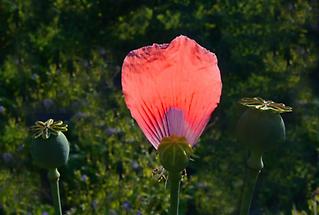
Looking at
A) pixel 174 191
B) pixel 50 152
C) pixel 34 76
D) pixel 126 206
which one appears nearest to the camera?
pixel 174 191

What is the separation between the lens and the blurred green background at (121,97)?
2523 millimetres

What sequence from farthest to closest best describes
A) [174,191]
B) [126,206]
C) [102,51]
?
[102,51]
[126,206]
[174,191]

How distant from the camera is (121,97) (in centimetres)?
292

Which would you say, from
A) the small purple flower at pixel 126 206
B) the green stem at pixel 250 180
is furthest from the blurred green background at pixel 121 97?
the green stem at pixel 250 180

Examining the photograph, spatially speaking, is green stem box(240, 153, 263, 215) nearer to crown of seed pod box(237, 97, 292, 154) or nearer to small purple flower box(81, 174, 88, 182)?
crown of seed pod box(237, 97, 292, 154)

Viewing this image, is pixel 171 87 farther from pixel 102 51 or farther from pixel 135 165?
pixel 102 51

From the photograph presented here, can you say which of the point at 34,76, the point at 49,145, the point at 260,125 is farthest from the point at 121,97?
the point at 260,125

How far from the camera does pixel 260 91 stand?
3008mm

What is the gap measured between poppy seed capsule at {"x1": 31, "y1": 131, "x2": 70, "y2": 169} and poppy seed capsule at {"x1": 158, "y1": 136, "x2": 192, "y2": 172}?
177mm

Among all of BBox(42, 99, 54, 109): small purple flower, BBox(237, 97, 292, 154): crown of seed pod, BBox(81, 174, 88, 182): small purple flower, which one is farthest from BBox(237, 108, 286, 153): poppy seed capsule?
BBox(42, 99, 54, 109): small purple flower

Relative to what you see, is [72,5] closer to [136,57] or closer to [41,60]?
[41,60]

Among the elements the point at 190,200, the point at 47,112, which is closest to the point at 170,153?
the point at 190,200

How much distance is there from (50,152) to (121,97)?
2.12 meters

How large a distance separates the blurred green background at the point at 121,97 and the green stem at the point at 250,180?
1650 mm
